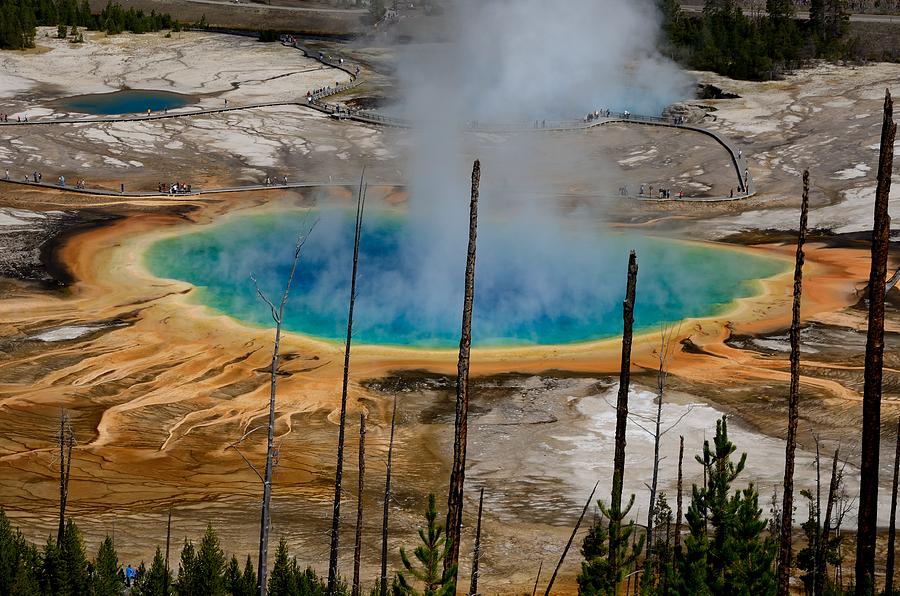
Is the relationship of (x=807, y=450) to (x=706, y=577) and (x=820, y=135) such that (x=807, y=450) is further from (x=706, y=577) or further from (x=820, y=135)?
(x=820, y=135)

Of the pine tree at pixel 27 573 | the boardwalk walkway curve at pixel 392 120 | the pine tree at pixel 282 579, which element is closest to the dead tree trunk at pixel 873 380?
the pine tree at pixel 282 579

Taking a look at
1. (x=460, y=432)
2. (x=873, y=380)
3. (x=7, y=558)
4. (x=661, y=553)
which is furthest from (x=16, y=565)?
(x=873, y=380)

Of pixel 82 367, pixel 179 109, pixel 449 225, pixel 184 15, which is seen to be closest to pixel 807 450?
pixel 82 367

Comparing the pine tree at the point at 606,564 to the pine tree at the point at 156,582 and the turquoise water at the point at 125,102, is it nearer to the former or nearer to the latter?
the pine tree at the point at 156,582

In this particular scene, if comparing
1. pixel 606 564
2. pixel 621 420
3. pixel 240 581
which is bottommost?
pixel 240 581

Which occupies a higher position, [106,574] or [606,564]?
[606,564]

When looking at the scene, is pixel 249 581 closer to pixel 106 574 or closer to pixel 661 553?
pixel 106 574
